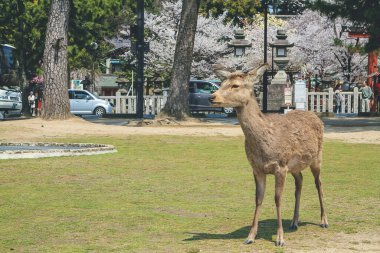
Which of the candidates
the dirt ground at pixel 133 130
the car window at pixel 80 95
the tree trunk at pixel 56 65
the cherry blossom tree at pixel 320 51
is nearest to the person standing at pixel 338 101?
the car window at pixel 80 95

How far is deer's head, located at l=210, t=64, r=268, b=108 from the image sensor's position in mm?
9008

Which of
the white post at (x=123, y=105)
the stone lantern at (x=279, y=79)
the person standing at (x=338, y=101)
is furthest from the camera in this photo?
the person standing at (x=338, y=101)

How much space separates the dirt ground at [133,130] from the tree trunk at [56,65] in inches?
35.8

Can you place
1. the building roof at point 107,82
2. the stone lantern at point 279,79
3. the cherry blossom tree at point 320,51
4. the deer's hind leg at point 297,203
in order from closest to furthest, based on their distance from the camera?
the deer's hind leg at point 297,203 < the stone lantern at point 279,79 < the cherry blossom tree at point 320,51 < the building roof at point 107,82

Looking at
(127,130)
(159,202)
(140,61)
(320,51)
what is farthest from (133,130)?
(320,51)

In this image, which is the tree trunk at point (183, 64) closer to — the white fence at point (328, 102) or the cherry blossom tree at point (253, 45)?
the white fence at point (328, 102)

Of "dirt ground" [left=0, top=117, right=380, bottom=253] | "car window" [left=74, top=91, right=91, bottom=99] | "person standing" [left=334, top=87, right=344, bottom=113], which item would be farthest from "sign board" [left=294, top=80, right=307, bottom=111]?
"car window" [left=74, top=91, right=91, bottom=99]

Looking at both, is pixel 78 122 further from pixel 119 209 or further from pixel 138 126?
pixel 119 209

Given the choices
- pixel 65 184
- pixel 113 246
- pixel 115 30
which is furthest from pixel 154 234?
pixel 115 30

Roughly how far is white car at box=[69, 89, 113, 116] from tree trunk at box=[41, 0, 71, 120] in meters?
17.2

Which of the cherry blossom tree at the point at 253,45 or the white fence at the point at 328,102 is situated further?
the cherry blossom tree at the point at 253,45

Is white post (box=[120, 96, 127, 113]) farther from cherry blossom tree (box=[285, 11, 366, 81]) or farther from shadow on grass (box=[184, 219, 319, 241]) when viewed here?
shadow on grass (box=[184, 219, 319, 241])

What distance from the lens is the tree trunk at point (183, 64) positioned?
108 ft

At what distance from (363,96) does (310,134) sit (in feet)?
117
